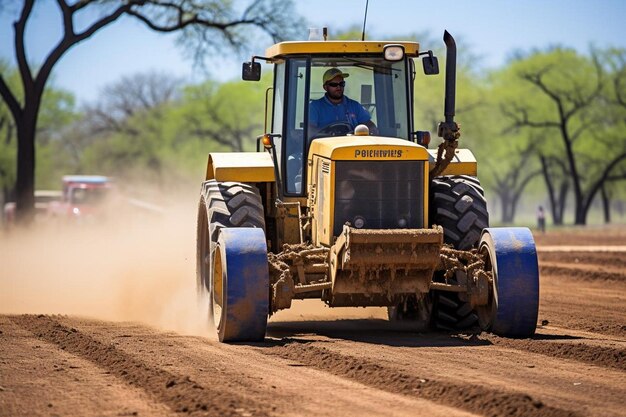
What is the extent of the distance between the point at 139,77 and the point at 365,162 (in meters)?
88.6

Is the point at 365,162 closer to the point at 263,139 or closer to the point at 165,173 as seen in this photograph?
the point at 263,139

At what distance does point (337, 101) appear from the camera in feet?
39.3

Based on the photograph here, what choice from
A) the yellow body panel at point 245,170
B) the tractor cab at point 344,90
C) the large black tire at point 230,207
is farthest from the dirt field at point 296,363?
the tractor cab at point 344,90

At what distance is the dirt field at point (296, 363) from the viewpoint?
7.84 meters

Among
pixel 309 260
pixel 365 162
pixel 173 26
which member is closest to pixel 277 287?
pixel 309 260

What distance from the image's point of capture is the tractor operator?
11.9m

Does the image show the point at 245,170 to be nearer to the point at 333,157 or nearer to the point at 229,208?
the point at 229,208

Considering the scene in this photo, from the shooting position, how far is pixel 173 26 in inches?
1232

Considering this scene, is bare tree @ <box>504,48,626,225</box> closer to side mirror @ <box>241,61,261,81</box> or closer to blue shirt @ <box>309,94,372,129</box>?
blue shirt @ <box>309,94,372,129</box>

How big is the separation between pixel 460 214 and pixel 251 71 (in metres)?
2.46

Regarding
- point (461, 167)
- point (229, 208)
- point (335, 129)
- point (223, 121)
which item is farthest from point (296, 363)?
point (223, 121)

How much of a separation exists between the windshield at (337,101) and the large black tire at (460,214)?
77 cm

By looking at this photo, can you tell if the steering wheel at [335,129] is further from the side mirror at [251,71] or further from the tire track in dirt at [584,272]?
the tire track in dirt at [584,272]

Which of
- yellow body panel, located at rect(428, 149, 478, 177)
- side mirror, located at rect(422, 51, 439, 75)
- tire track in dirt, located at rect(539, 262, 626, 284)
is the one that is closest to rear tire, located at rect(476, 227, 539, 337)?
yellow body panel, located at rect(428, 149, 478, 177)
